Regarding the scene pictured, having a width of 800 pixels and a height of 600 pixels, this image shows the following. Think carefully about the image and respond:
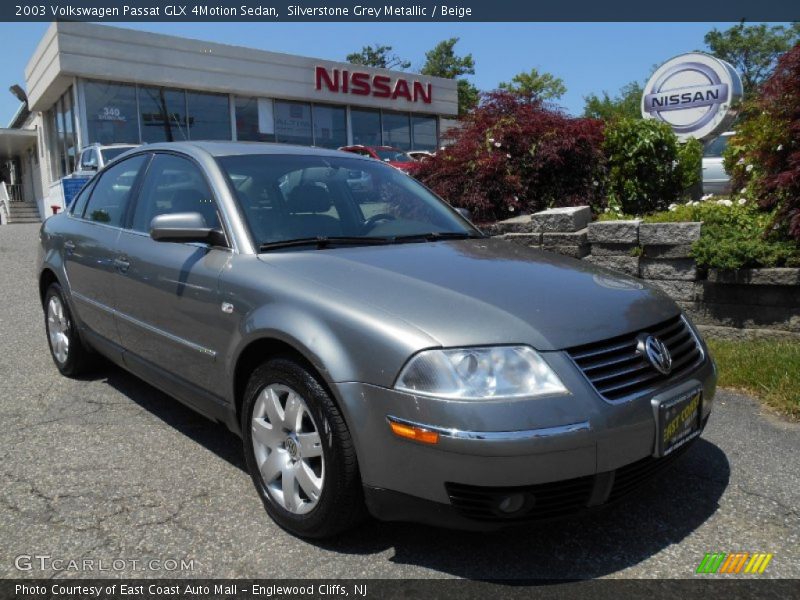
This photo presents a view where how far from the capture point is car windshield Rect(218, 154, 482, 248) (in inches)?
131

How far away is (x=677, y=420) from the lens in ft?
8.50

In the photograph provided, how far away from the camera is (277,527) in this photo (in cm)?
285

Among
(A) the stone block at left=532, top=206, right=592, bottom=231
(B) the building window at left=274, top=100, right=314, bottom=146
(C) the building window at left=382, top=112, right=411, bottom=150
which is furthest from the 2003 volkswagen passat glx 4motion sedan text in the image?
(C) the building window at left=382, top=112, right=411, bottom=150

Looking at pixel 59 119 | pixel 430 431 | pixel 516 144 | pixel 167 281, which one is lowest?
pixel 430 431

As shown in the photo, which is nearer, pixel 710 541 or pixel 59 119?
pixel 710 541

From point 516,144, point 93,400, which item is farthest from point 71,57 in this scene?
point 93,400

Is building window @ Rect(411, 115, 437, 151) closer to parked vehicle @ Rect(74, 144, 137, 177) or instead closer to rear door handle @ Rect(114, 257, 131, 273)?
parked vehicle @ Rect(74, 144, 137, 177)

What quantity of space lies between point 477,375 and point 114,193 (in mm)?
3166

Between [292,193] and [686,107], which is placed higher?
[686,107]

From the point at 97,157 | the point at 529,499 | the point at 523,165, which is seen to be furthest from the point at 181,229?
the point at 97,157

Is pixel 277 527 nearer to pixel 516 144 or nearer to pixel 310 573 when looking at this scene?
pixel 310 573

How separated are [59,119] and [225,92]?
5082 millimetres

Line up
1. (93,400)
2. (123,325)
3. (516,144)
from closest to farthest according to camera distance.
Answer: (123,325) < (93,400) < (516,144)

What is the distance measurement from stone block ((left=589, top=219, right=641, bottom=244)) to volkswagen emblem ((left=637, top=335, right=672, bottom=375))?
3.16 meters
